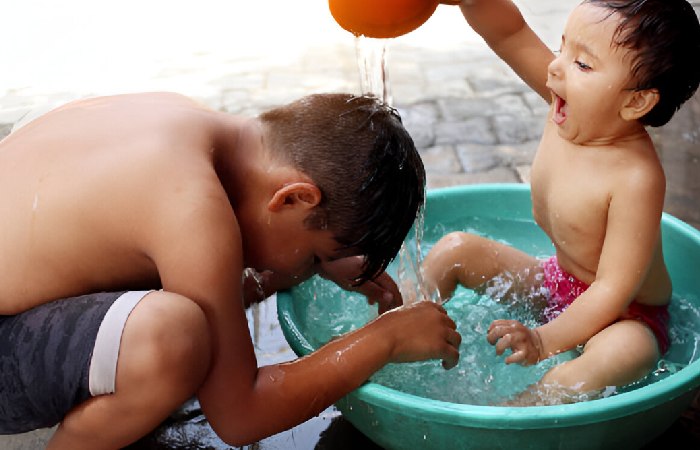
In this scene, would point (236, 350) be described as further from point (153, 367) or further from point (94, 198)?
point (94, 198)

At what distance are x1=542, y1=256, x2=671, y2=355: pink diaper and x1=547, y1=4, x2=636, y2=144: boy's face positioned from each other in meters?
0.31

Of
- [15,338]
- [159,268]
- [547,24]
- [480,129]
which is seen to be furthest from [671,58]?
[547,24]

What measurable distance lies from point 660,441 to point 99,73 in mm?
2754

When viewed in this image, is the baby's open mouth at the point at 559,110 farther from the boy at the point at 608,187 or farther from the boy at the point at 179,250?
the boy at the point at 179,250

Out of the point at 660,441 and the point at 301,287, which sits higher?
the point at 301,287

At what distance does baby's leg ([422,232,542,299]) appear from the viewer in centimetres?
194

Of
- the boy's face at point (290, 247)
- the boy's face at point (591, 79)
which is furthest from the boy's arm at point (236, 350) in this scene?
the boy's face at point (591, 79)

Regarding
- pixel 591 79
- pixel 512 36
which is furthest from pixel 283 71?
pixel 591 79

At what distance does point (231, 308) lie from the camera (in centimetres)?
140

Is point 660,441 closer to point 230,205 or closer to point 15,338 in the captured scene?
point 230,205

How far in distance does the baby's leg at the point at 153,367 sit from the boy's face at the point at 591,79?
0.81 meters

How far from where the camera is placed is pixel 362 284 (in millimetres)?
1714

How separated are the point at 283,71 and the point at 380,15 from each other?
2.01 m

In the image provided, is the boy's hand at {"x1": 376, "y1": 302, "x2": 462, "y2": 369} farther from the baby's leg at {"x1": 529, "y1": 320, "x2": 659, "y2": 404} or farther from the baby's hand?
the baby's leg at {"x1": 529, "y1": 320, "x2": 659, "y2": 404}
